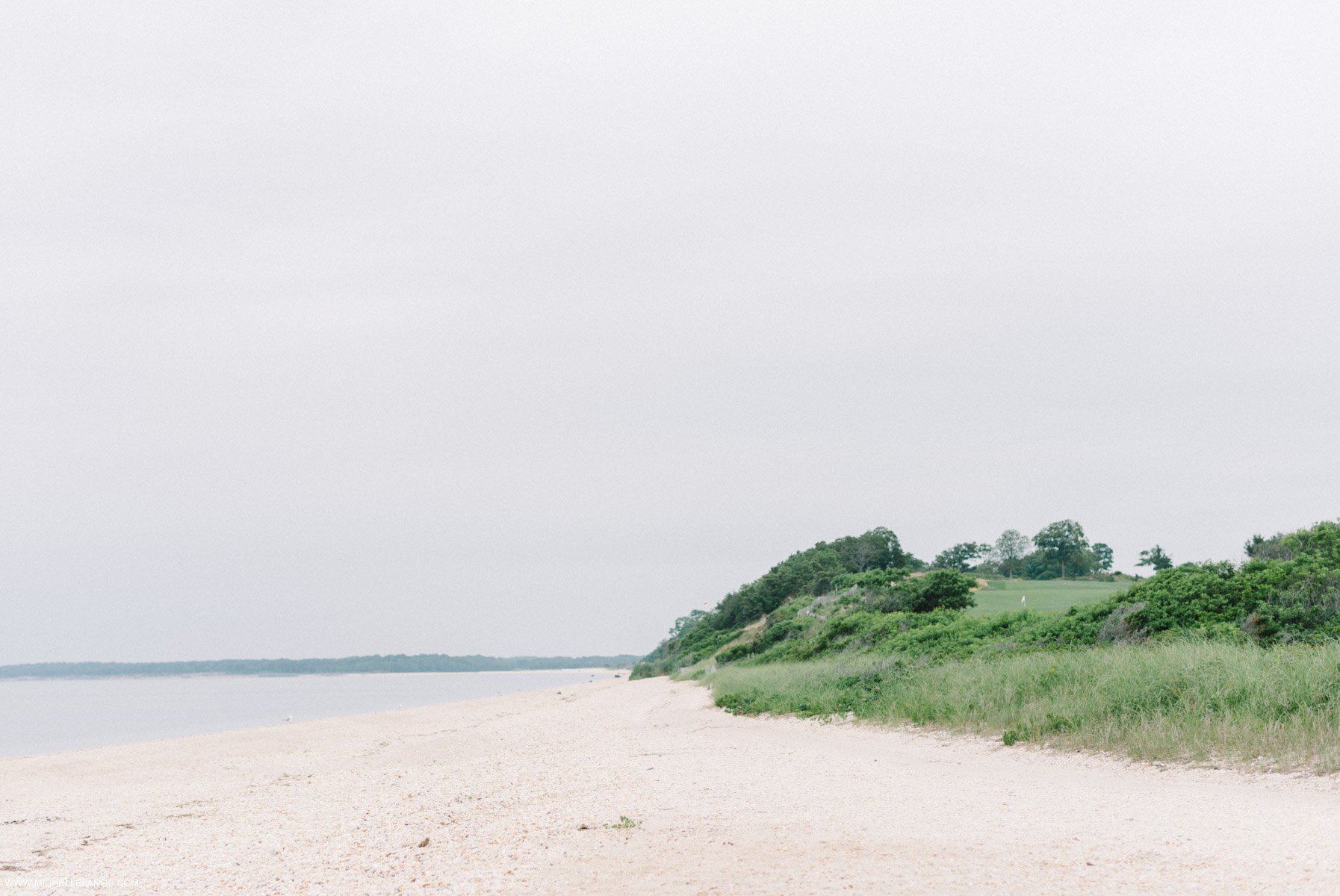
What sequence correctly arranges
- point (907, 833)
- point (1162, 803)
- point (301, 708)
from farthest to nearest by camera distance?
point (301, 708)
point (1162, 803)
point (907, 833)

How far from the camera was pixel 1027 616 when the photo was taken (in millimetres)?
25406

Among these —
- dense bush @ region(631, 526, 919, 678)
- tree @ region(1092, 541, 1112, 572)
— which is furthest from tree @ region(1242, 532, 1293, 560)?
tree @ region(1092, 541, 1112, 572)

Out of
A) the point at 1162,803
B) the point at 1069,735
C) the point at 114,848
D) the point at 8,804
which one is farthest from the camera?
the point at 8,804

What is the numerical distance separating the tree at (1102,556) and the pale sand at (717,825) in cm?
10890

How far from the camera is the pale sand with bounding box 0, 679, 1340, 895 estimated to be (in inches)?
256

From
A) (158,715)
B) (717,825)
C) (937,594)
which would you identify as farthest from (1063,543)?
(717,825)

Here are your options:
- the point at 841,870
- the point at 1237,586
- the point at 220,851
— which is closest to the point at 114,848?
the point at 220,851

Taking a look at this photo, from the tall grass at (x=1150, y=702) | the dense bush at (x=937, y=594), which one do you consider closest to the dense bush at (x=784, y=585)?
the dense bush at (x=937, y=594)

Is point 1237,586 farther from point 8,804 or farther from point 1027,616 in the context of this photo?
point 8,804

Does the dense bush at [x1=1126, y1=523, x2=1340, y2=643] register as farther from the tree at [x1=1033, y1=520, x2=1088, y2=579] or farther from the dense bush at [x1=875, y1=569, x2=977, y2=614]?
the tree at [x1=1033, y1=520, x2=1088, y2=579]

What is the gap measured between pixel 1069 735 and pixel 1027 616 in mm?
12708

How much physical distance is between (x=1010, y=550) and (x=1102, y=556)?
11.6 m

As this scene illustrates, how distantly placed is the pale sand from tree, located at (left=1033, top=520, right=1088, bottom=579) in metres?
92.3

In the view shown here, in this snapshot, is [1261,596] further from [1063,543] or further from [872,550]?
[1063,543]
